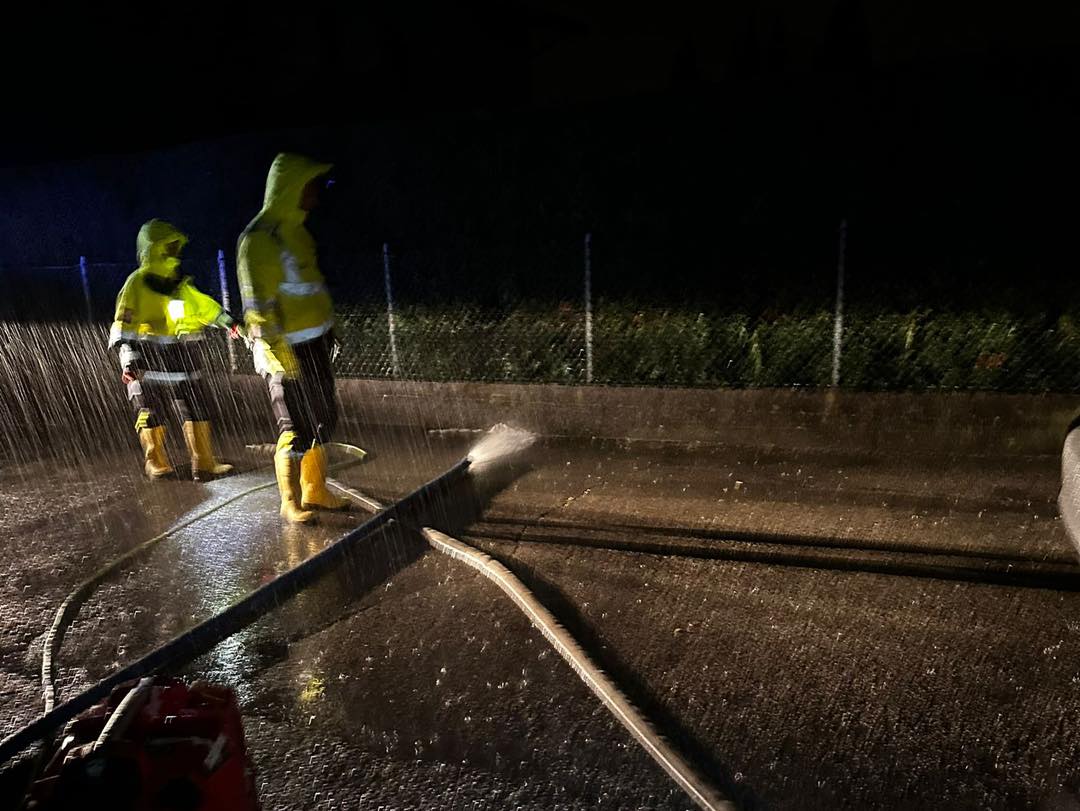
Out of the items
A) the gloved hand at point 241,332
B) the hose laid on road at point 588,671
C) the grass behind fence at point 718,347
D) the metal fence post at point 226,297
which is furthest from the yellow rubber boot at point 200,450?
the metal fence post at point 226,297

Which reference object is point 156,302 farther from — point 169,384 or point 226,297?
point 226,297

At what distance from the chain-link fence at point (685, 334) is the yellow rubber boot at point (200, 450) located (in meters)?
1.50

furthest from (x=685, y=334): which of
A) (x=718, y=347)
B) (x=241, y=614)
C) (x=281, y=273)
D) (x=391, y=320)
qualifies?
(x=241, y=614)

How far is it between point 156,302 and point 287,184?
5.89 feet

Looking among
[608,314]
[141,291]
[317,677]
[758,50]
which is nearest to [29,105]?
[141,291]

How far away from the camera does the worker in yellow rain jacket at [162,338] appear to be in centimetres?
540

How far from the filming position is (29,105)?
1501cm

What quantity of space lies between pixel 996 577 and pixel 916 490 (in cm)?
140

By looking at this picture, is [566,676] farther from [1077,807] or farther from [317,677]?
[1077,807]

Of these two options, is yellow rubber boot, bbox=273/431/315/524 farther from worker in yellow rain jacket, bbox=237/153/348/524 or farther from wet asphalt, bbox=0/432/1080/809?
wet asphalt, bbox=0/432/1080/809

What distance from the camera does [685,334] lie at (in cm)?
698

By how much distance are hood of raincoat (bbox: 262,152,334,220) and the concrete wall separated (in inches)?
129

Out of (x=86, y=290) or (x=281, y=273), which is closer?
(x=281, y=273)

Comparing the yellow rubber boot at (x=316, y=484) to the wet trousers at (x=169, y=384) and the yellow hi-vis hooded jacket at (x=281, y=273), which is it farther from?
the wet trousers at (x=169, y=384)
